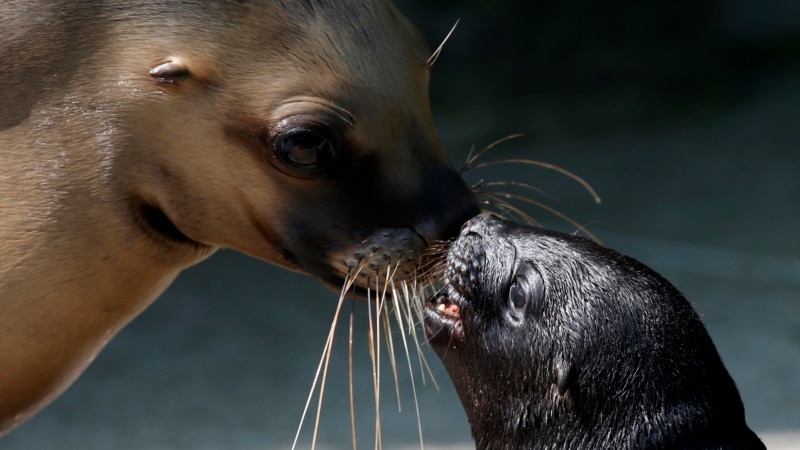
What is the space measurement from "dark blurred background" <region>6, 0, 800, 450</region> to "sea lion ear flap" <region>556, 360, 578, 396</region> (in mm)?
865

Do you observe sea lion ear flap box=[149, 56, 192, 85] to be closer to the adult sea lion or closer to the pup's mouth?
the adult sea lion

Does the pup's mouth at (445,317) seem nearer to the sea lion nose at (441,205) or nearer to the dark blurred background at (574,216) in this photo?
the sea lion nose at (441,205)

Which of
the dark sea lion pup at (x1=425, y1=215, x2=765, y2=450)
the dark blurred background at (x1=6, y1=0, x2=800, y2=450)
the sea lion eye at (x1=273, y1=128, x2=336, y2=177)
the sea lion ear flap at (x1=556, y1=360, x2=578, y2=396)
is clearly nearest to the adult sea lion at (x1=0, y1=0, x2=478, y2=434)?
the sea lion eye at (x1=273, y1=128, x2=336, y2=177)

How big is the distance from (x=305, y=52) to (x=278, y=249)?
43cm

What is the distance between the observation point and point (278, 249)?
2.60 m

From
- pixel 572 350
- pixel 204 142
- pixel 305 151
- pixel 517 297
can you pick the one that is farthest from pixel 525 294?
pixel 204 142

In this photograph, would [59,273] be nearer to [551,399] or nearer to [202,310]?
[551,399]

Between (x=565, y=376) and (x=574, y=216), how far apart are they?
576cm

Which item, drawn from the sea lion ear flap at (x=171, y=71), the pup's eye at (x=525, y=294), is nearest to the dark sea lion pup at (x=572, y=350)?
the pup's eye at (x=525, y=294)

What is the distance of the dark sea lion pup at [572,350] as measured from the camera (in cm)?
254

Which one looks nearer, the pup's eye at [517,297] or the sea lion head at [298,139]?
the sea lion head at [298,139]

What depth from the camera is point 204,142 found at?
248 centimetres

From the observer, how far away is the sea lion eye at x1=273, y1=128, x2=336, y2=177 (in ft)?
8.00

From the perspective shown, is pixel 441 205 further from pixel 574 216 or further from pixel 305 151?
pixel 574 216
